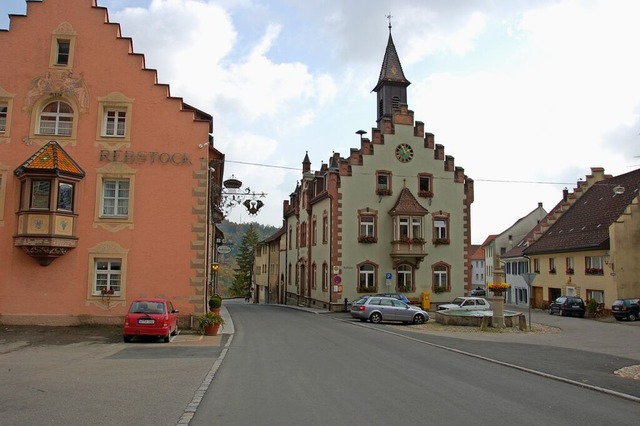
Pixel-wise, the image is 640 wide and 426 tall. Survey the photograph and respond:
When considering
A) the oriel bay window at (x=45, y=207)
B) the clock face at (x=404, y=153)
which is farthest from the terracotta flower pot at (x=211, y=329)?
the clock face at (x=404, y=153)

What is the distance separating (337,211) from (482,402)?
31708 mm

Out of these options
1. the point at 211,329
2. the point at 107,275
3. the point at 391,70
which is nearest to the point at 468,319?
the point at 211,329

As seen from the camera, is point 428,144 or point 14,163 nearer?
point 14,163

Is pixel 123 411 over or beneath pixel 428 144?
beneath

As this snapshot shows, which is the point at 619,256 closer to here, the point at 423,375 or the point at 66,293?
the point at 423,375

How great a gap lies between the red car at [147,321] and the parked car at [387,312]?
556 inches

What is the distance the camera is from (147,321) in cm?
1862

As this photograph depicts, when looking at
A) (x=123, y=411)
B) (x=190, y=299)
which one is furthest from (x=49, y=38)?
(x=123, y=411)

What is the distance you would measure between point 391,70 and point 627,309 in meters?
26.4

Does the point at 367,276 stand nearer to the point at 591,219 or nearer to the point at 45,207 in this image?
the point at 591,219

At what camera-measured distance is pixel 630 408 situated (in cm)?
935

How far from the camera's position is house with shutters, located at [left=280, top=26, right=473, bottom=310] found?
40844mm

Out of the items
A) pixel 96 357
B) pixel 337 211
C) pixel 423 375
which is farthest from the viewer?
pixel 337 211

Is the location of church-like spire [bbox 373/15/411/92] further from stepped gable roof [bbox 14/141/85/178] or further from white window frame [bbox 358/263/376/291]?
stepped gable roof [bbox 14/141/85/178]
